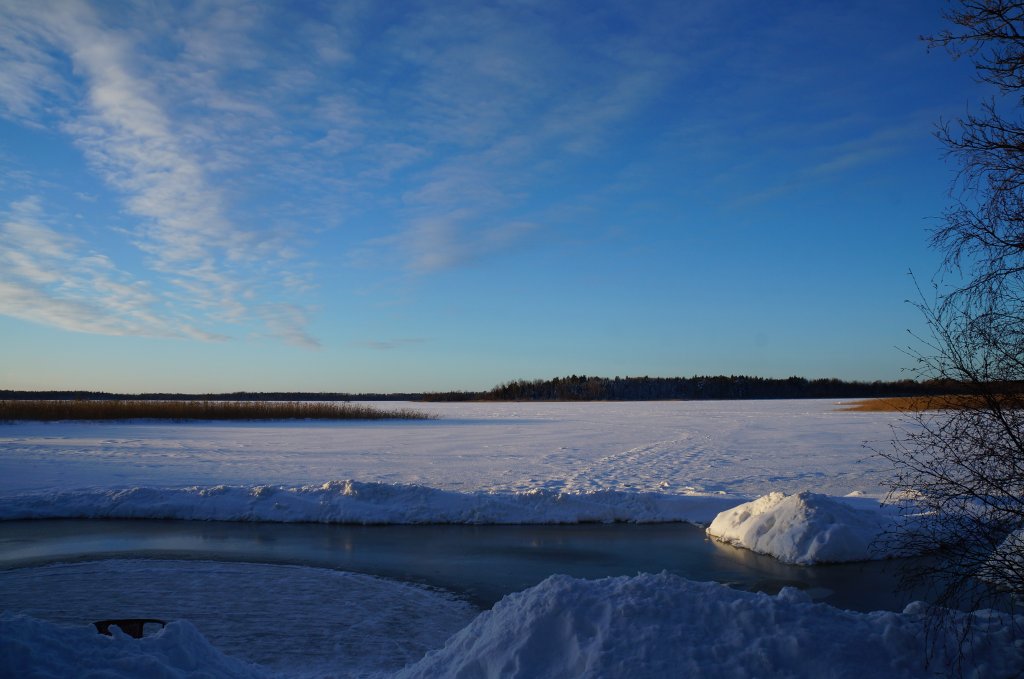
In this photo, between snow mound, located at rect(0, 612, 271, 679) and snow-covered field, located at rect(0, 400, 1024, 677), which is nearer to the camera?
snow mound, located at rect(0, 612, 271, 679)

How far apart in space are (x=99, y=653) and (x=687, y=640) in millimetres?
3977

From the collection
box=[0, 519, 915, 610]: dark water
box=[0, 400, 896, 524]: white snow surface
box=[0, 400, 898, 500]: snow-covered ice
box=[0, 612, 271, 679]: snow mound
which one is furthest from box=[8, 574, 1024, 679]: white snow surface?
box=[0, 400, 898, 500]: snow-covered ice

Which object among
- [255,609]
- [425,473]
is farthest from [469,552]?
[425,473]

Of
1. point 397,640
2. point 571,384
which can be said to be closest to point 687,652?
point 397,640

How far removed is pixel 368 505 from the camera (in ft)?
44.9

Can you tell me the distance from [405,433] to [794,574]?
72.1ft

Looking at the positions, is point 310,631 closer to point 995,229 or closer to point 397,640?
point 397,640

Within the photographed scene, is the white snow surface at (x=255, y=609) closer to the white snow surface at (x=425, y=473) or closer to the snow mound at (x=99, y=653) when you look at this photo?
the snow mound at (x=99, y=653)

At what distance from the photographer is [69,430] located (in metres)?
29.5

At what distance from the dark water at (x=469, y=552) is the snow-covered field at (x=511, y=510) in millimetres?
575

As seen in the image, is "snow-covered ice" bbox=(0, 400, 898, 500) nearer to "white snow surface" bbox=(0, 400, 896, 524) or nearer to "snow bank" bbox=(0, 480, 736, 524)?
"white snow surface" bbox=(0, 400, 896, 524)

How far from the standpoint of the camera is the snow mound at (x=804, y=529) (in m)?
10.1

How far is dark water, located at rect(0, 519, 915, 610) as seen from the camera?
353 inches

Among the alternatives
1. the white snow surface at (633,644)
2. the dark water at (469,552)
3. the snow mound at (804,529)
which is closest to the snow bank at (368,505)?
the dark water at (469,552)
